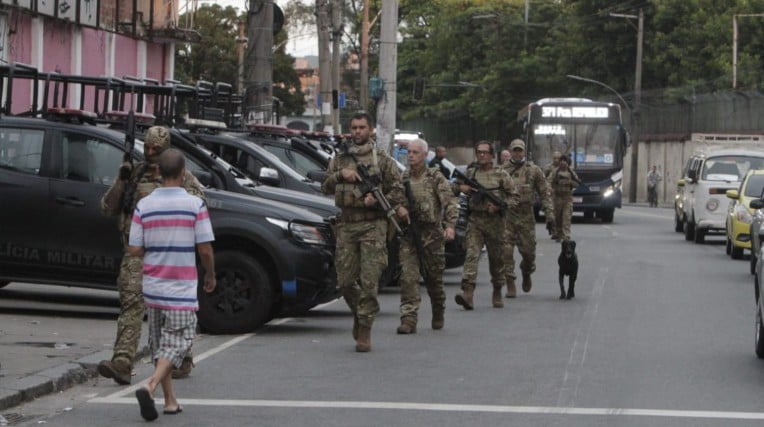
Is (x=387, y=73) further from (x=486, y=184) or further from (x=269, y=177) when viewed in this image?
(x=486, y=184)

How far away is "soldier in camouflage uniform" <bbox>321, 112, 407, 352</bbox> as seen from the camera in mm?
12359

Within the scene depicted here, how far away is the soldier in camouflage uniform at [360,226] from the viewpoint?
12359 mm

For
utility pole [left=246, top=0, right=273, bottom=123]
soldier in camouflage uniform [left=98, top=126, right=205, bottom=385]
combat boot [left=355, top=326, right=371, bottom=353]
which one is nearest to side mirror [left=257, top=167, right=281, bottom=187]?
combat boot [left=355, top=326, right=371, bottom=353]

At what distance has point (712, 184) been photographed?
30047 mm

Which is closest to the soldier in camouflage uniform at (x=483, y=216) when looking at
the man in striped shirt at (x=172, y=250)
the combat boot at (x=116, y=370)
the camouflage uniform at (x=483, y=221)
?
the camouflage uniform at (x=483, y=221)

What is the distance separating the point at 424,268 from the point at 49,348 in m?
3.72

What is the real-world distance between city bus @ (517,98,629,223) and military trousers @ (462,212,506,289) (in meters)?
24.3

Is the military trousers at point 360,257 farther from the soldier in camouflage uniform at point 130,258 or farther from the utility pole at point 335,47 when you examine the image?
the utility pole at point 335,47

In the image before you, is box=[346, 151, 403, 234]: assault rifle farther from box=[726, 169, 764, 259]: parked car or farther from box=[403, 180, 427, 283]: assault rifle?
box=[726, 169, 764, 259]: parked car

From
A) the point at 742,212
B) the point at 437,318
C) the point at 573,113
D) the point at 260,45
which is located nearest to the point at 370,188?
the point at 437,318

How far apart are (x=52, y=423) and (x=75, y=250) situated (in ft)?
15.8

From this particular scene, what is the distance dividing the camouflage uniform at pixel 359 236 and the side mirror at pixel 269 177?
11.4 feet

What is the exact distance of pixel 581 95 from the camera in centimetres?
8000

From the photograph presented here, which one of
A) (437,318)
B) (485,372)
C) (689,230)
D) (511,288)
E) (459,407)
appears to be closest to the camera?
(459,407)
